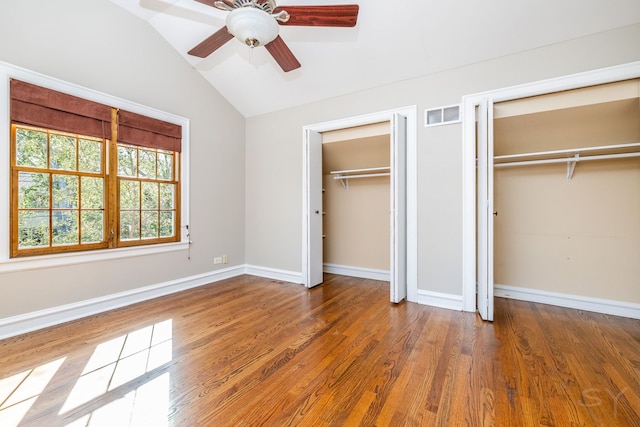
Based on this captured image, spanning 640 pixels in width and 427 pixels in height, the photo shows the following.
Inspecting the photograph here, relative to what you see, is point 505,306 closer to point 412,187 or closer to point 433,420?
point 412,187

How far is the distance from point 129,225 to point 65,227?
1.86ft

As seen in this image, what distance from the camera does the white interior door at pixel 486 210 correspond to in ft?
8.56

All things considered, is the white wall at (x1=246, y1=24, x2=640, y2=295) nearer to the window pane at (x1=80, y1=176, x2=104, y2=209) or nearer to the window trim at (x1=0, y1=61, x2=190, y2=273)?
the window trim at (x1=0, y1=61, x2=190, y2=273)

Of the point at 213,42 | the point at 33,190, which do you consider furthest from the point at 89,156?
the point at 213,42

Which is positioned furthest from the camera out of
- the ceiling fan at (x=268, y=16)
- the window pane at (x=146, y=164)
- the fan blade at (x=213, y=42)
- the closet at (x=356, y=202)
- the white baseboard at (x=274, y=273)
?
the white baseboard at (x=274, y=273)

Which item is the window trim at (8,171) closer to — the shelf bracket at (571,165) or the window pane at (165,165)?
the window pane at (165,165)

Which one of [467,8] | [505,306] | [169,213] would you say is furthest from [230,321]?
[467,8]

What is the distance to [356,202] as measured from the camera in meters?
4.42

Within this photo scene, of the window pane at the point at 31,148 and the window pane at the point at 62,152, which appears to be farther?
the window pane at the point at 62,152

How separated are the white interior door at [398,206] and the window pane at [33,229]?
342 cm

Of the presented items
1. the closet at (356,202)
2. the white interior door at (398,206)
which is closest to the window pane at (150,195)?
the closet at (356,202)

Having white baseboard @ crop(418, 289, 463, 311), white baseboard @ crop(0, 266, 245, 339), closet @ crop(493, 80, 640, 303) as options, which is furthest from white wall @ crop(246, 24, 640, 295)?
white baseboard @ crop(0, 266, 245, 339)

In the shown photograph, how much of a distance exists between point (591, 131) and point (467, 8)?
1773mm

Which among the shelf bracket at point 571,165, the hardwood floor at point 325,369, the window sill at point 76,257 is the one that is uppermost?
the shelf bracket at point 571,165
